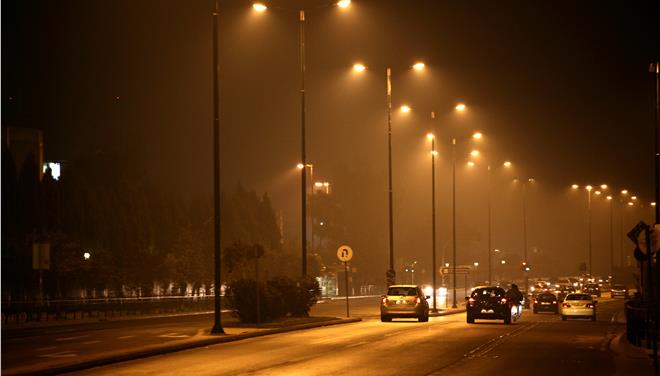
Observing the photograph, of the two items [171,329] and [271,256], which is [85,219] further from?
[171,329]

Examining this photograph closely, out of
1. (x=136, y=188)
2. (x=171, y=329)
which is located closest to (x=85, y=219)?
(x=136, y=188)

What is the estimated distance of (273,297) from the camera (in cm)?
3972

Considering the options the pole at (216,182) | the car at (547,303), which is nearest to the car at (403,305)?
the pole at (216,182)

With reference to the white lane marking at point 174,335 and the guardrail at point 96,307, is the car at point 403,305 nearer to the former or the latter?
the white lane marking at point 174,335

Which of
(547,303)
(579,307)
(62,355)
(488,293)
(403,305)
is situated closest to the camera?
(62,355)

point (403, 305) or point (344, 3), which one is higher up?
point (344, 3)

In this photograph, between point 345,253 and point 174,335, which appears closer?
point 174,335

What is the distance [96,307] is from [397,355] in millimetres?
35017

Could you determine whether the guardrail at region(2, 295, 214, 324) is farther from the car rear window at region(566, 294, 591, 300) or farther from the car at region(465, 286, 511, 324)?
the car rear window at region(566, 294, 591, 300)

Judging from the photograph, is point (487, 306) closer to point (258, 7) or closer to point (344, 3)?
point (344, 3)

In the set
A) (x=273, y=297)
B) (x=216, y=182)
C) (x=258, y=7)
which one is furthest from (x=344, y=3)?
(x=273, y=297)

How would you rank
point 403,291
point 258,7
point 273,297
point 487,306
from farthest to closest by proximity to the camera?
1. point 403,291
2. point 487,306
3. point 273,297
4. point 258,7

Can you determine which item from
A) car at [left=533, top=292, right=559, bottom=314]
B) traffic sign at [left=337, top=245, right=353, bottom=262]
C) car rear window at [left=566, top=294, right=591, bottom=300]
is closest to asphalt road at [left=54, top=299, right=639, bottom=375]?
traffic sign at [left=337, top=245, right=353, bottom=262]

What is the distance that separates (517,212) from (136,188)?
7271 centimetres
